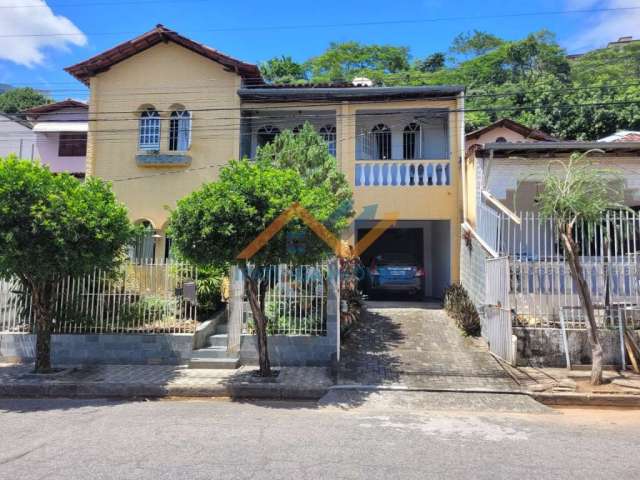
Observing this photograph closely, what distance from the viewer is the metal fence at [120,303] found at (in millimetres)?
8867

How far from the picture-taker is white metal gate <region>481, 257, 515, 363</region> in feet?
26.7

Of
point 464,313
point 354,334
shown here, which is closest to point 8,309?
point 354,334

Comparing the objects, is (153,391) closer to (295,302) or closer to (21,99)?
(295,302)

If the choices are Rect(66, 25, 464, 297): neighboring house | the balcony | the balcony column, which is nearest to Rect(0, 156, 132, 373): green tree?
Rect(66, 25, 464, 297): neighboring house

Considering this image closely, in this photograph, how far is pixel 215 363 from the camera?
8.36 m

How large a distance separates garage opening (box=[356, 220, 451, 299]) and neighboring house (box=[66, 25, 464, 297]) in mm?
108

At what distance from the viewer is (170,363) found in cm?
859

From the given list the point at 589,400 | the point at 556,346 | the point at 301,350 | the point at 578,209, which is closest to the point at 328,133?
the point at 301,350

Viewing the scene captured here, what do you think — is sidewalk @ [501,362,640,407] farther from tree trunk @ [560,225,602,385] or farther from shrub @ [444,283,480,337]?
shrub @ [444,283,480,337]

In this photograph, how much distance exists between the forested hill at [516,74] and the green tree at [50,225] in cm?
1864

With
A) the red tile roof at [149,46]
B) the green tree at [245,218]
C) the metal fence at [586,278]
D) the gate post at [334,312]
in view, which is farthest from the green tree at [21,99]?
the metal fence at [586,278]

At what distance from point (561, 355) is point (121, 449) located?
7049mm

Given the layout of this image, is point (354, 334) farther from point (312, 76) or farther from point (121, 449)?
point (312, 76)

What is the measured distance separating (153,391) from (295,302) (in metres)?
2.82
